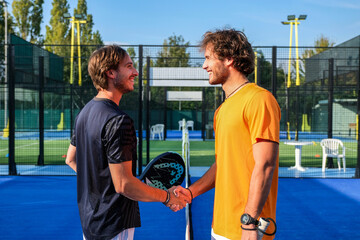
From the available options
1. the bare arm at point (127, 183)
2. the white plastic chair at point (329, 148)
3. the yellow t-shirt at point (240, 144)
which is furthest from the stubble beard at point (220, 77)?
the white plastic chair at point (329, 148)

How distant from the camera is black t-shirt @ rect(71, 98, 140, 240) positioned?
1.97m

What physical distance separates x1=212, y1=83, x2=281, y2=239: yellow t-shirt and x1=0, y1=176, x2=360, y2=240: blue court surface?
3043 mm

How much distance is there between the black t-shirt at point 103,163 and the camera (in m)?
1.97

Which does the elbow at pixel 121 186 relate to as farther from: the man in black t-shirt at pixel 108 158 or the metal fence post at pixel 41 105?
the metal fence post at pixel 41 105

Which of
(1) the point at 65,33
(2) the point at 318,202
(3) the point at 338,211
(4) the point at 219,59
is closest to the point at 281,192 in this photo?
(2) the point at 318,202

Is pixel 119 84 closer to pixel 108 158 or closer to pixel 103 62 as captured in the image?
pixel 103 62

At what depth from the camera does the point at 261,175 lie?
1.89 m

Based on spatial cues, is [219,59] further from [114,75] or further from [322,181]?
[322,181]

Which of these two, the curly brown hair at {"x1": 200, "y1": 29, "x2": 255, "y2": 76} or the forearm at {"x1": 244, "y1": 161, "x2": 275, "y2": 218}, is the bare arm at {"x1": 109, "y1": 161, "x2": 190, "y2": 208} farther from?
the curly brown hair at {"x1": 200, "y1": 29, "x2": 255, "y2": 76}

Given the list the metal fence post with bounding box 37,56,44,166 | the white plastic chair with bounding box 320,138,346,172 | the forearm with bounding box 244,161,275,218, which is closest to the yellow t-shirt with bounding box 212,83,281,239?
the forearm with bounding box 244,161,275,218

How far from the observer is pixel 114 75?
219 centimetres

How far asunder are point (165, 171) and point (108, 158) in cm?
109

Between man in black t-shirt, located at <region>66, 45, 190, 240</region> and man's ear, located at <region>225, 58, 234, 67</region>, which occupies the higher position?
man's ear, located at <region>225, 58, 234, 67</region>

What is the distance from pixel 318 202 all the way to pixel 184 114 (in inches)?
1084
